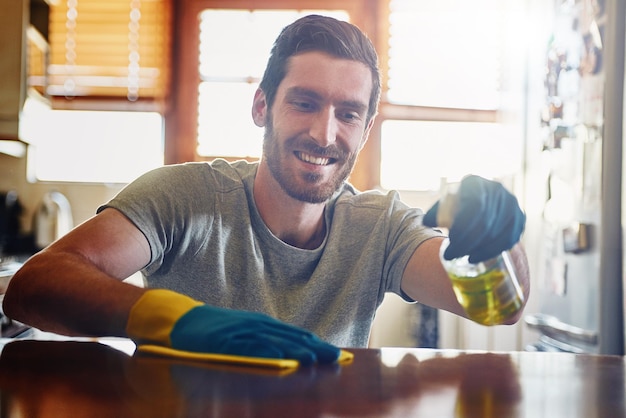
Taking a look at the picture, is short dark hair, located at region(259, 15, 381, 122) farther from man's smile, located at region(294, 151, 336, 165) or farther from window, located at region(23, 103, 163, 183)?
window, located at region(23, 103, 163, 183)

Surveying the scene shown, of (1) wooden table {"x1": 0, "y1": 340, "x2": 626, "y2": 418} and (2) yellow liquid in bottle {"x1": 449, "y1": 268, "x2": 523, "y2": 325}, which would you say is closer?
(1) wooden table {"x1": 0, "y1": 340, "x2": 626, "y2": 418}

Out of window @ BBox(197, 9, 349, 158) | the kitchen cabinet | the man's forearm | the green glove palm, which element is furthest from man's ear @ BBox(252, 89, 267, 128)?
window @ BBox(197, 9, 349, 158)

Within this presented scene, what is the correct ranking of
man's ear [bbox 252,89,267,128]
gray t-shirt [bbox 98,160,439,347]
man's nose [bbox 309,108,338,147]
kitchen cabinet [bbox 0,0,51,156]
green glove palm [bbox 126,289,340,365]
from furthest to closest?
kitchen cabinet [bbox 0,0,51,156] < man's ear [bbox 252,89,267,128] < man's nose [bbox 309,108,338,147] < gray t-shirt [bbox 98,160,439,347] < green glove palm [bbox 126,289,340,365]

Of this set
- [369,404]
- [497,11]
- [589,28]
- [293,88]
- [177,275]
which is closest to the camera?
[369,404]

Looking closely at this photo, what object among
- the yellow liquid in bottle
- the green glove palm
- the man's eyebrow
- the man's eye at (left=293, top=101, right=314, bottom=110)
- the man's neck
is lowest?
the green glove palm

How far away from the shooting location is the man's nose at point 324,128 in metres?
1.47

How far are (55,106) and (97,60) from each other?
314mm

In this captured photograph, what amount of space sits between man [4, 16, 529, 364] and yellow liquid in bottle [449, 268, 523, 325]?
12.4 inches

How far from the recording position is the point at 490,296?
0.83 meters

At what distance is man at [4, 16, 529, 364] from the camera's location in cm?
124

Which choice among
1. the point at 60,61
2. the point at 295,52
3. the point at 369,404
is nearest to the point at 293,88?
the point at 295,52

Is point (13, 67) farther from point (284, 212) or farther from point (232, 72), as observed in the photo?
point (284, 212)

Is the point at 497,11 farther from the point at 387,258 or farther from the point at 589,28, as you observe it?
the point at 387,258

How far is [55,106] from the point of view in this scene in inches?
147
